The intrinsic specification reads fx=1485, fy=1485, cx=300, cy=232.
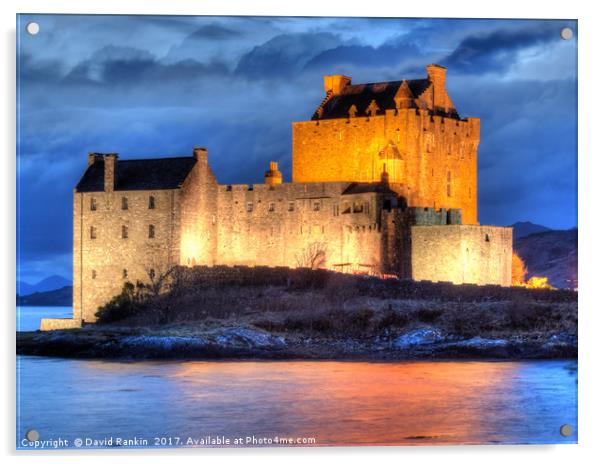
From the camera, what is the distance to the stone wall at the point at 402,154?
176 ft

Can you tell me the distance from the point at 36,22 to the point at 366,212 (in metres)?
24.2

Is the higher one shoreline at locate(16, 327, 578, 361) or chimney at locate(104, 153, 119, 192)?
chimney at locate(104, 153, 119, 192)

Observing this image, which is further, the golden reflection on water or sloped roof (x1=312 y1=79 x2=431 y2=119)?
sloped roof (x1=312 y1=79 x2=431 y2=119)

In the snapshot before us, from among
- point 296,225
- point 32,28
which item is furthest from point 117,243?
point 32,28

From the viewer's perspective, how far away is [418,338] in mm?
39656

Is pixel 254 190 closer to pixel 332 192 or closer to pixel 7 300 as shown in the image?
pixel 332 192

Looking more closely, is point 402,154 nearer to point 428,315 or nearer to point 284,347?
point 428,315

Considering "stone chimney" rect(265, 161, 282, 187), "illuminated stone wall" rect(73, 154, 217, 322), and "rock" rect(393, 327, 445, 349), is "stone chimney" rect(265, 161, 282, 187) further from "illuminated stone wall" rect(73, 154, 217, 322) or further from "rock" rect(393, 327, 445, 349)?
"rock" rect(393, 327, 445, 349)

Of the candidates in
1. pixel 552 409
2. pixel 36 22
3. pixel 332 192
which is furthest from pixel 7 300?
pixel 332 192

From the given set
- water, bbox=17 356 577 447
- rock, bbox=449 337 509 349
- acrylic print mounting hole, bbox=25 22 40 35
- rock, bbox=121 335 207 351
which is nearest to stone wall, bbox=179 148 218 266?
rock, bbox=121 335 207 351

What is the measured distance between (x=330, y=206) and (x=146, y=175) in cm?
666

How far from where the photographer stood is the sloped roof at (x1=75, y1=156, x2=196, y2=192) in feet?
161

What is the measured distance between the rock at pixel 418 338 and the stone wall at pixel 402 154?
13354 millimetres

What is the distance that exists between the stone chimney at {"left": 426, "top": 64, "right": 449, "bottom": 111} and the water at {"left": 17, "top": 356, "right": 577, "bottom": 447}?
65.0 feet
